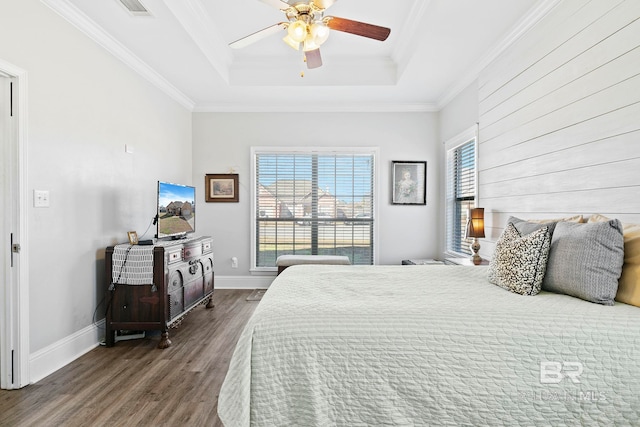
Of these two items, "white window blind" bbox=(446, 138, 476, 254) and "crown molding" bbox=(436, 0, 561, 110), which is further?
"white window blind" bbox=(446, 138, 476, 254)

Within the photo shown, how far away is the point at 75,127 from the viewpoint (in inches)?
105

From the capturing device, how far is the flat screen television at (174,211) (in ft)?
10.6

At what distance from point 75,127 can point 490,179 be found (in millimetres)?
3697

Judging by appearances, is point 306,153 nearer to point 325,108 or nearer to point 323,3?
point 325,108

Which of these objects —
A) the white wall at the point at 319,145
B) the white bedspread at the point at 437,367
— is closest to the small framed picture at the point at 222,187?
the white wall at the point at 319,145

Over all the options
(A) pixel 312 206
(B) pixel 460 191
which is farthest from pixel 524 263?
(A) pixel 312 206

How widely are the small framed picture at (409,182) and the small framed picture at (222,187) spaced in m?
2.31

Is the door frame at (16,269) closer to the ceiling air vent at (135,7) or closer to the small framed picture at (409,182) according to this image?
the ceiling air vent at (135,7)

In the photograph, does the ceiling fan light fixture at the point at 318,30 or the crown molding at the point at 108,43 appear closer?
the ceiling fan light fixture at the point at 318,30

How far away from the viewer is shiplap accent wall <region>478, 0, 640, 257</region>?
1.82m

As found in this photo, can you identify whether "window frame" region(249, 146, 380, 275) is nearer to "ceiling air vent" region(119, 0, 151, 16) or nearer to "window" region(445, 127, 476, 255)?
"window" region(445, 127, 476, 255)

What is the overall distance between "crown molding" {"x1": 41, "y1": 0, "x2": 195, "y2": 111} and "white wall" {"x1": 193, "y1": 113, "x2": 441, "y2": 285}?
0.89 meters

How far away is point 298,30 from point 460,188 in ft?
9.60

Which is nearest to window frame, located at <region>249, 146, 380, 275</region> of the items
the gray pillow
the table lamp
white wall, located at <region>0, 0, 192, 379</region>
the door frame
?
white wall, located at <region>0, 0, 192, 379</region>
